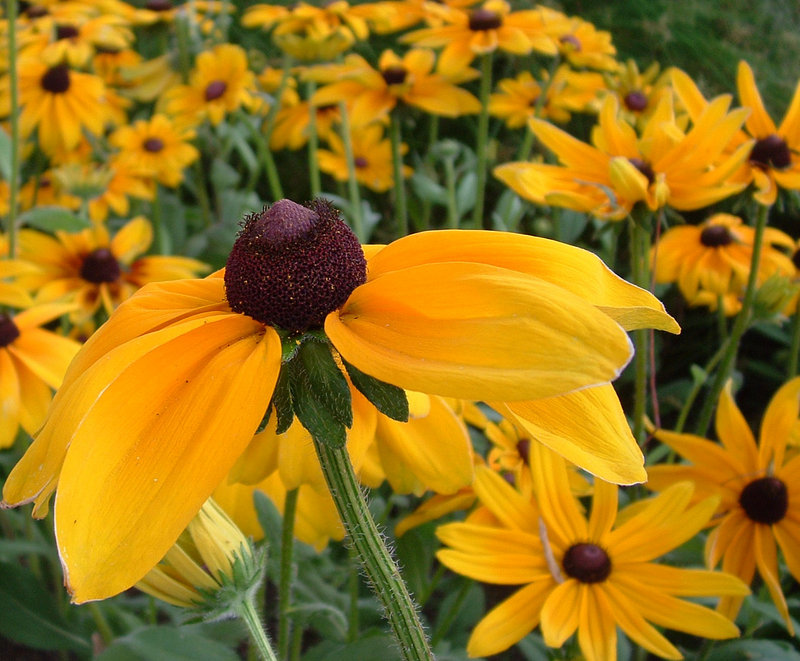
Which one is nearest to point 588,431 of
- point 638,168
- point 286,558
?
point 286,558

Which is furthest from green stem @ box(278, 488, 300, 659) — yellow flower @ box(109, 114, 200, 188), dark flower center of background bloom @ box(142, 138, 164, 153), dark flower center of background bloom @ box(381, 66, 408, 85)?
dark flower center of background bloom @ box(142, 138, 164, 153)

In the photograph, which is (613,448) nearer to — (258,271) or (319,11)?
(258,271)

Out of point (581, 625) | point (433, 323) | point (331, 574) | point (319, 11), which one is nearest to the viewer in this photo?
point (433, 323)

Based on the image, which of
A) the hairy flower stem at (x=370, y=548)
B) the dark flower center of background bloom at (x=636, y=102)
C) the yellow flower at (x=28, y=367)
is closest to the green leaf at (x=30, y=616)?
the yellow flower at (x=28, y=367)

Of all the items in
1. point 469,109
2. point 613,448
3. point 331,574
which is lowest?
point 331,574

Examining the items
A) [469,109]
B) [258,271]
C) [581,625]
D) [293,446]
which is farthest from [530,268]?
[469,109]
